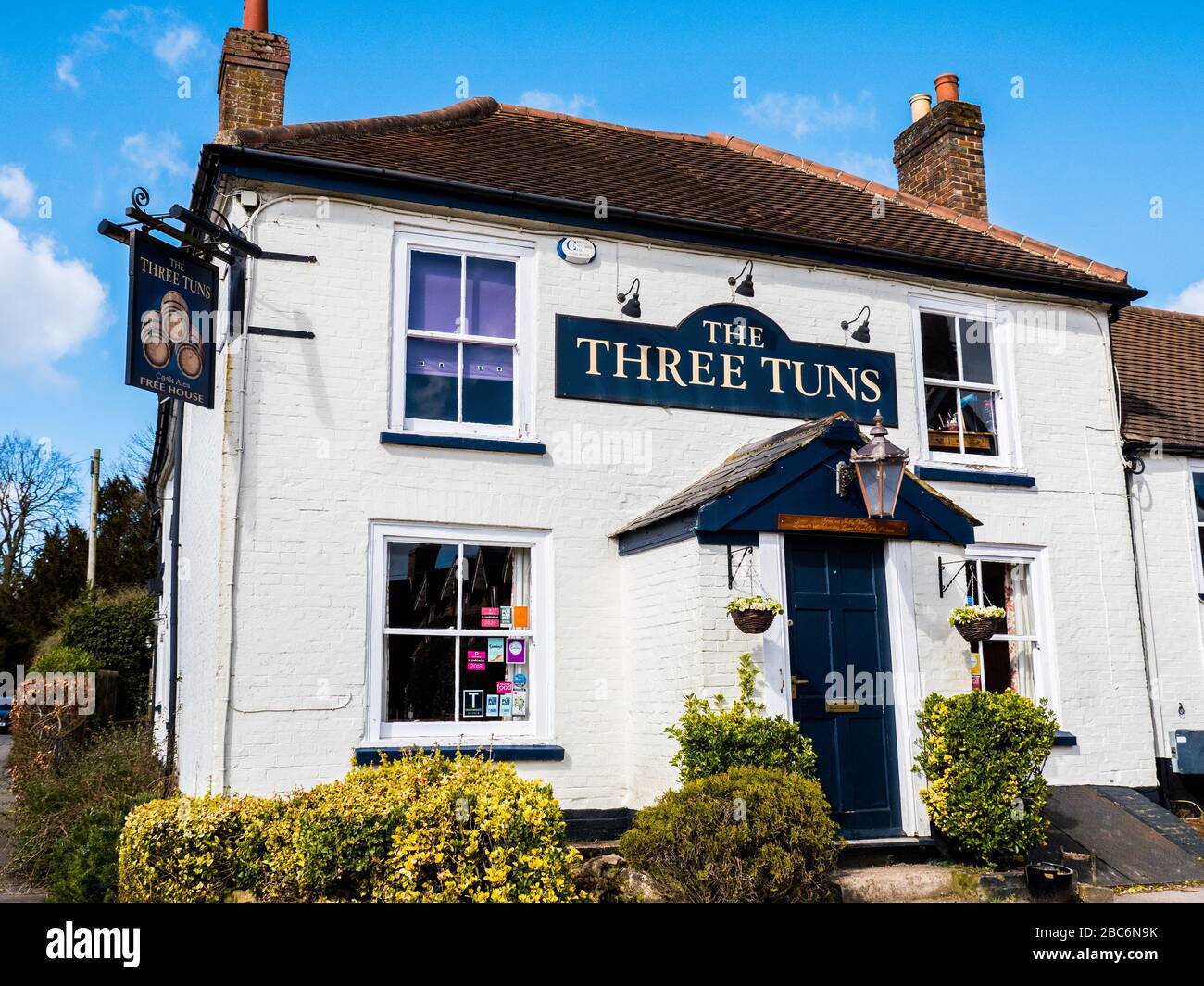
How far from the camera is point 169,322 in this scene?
28.1 ft

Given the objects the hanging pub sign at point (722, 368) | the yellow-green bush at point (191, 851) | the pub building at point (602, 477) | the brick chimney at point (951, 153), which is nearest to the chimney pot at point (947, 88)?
the brick chimney at point (951, 153)

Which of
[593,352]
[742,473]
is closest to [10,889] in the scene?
[593,352]

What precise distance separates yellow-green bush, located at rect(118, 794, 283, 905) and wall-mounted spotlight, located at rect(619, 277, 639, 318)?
552 cm

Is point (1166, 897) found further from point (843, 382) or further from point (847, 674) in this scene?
point (843, 382)

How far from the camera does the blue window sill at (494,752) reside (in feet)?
28.6

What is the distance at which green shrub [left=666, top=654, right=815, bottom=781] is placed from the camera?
8.00m

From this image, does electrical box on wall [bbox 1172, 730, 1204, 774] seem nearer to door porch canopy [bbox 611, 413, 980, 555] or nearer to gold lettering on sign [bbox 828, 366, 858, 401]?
door porch canopy [bbox 611, 413, 980, 555]

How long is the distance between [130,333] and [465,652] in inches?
147

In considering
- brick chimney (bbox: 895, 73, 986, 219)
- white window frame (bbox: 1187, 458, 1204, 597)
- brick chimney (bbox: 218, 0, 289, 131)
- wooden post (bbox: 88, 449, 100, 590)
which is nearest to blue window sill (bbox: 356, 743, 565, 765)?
brick chimney (bbox: 218, 0, 289, 131)

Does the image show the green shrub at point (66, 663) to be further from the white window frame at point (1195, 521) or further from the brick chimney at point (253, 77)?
the white window frame at point (1195, 521)

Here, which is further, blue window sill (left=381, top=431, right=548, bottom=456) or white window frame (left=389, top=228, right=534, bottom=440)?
white window frame (left=389, top=228, right=534, bottom=440)

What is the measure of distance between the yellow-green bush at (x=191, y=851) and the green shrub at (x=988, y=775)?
509cm
